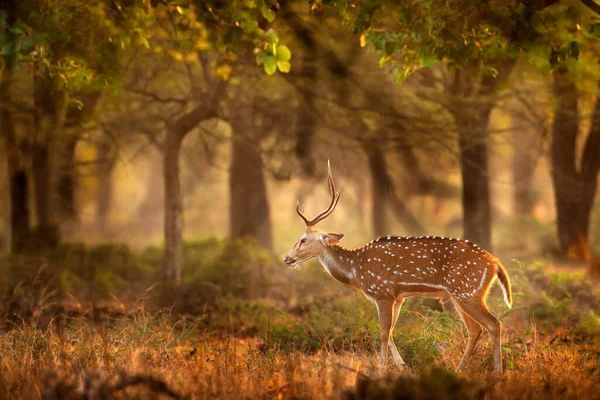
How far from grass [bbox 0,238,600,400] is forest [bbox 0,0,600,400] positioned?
4 centimetres

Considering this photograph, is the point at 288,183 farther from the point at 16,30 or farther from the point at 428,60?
the point at 16,30

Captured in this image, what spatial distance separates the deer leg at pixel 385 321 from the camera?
27.9 ft

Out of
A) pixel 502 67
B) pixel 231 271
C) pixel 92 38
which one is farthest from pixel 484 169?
pixel 92 38

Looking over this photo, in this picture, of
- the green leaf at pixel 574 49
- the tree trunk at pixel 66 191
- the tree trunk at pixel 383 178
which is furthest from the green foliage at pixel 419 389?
the tree trunk at pixel 66 191

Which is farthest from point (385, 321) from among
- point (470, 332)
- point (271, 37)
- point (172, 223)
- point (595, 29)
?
point (172, 223)

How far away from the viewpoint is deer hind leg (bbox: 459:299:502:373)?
810 cm

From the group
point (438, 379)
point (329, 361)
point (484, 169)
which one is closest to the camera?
point (438, 379)

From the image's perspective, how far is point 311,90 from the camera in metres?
13.2

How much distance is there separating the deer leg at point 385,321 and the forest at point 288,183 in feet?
0.14

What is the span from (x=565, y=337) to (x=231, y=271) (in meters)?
7.01

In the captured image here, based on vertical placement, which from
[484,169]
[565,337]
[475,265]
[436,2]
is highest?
[436,2]

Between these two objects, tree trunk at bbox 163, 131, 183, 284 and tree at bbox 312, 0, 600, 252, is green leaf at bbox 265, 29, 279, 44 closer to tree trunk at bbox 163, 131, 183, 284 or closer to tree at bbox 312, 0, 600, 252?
tree at bbox 312, 0, 600, 252

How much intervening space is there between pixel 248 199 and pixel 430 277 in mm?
11554

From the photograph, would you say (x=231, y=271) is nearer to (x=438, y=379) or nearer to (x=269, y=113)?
(x=269, y=113)
